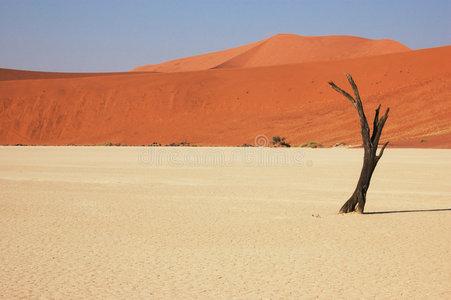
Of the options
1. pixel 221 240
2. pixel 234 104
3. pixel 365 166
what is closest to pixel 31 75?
pixel 234 104

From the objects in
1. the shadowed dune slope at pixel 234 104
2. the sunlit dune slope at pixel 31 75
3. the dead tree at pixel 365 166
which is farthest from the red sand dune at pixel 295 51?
the dead tree at pixel 365 166

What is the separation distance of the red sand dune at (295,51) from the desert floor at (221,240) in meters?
93.9

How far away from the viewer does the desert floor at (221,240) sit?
5.50 meters

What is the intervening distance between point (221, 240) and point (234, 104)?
48.4m

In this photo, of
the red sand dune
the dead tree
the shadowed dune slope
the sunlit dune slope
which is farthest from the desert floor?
the red sand dune

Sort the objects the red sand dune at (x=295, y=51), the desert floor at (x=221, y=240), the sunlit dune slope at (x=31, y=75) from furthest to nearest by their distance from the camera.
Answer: the red sand dune at (x=295, y=51) → the sunlit dune slope at (x=31, y=75) → the desert floor at (x=221, y=240)

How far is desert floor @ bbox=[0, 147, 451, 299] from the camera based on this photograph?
550 centimetres

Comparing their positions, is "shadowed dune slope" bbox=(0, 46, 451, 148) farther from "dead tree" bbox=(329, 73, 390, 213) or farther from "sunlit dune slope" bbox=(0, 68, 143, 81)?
"sunlit dune slope" bbox=(0, 68, 143, 81)

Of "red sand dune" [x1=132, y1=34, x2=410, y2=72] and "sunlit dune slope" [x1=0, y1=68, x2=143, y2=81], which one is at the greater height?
"red sand dune" [x1=132, y1=34, x2=410, y2=72]

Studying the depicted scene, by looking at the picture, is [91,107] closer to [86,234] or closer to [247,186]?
[247,186]

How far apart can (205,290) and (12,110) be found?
5694 cm

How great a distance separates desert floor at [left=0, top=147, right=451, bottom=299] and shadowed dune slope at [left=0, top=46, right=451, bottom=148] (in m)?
27.3

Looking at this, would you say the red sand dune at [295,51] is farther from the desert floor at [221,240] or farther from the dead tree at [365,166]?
the dead tree at [365,166]

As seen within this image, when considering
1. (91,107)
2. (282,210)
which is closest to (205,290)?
(282,210)
